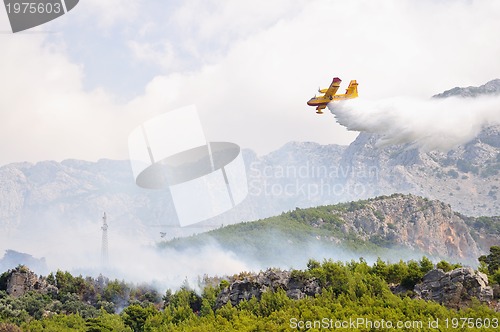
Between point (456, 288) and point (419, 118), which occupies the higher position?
point (419, 118)

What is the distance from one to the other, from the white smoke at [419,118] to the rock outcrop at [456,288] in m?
23.0

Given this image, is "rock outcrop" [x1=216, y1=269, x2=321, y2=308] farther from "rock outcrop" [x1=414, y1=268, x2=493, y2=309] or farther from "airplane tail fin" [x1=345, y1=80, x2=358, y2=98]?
"airplane tail fin" [x1=345, y1=80, x2=358, y2=98]

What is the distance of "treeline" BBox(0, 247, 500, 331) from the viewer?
4353 centimetres

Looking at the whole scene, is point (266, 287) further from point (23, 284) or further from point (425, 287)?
point (23, 284)

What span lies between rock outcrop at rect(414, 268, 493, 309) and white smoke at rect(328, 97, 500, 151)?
75.5 ft

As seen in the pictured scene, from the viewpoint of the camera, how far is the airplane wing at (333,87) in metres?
61.7

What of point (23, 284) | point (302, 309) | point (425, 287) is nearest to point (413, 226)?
point (23, 284)

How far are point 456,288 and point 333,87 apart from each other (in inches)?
1002

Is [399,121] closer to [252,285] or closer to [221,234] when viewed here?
[252,285]

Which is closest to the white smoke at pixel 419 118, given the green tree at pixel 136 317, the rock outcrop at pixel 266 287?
the rock outcrop at pixel 266 287

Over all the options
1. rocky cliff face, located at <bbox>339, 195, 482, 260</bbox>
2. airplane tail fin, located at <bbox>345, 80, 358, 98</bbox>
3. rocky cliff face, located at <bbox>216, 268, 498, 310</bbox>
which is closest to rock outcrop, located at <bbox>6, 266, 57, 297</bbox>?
rocky cliff face, located at <bbox>216, 268, 498, 310</bbox>

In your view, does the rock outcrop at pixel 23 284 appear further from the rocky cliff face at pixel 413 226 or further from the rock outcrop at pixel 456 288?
the rocky cliff face at pixel 413 226

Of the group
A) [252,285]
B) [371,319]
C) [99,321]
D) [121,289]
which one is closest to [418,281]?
[371,319]

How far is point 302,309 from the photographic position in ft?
157
